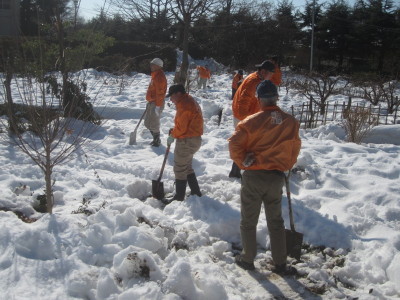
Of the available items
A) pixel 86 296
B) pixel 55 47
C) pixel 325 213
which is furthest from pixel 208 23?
pixel 86 296

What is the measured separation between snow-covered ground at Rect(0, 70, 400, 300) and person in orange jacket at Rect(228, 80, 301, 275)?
1.93 feet

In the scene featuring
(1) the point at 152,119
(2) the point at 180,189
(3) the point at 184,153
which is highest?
(1) the point at 152,119

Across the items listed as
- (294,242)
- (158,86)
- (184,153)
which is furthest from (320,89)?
(294,242)

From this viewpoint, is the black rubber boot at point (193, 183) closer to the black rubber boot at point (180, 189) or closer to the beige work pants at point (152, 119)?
the black rubber boot at point (180, 189)

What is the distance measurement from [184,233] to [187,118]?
144 cm

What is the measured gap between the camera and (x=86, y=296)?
2.86m

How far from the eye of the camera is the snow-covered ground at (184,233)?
9.82ft

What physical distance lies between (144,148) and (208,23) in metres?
25.6

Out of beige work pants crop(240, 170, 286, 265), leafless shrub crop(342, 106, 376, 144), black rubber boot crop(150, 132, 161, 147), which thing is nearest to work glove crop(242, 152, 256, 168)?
beige work pants crop(240, 170, 286, 265)

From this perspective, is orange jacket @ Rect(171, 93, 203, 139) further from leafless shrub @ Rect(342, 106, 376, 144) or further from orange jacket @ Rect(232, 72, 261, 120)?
leafless shrub @ Rect(342, 106, 376, 144)

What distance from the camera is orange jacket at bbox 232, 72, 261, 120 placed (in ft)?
17.2

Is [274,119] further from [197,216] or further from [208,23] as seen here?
[208,23]

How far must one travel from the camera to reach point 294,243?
3.88m

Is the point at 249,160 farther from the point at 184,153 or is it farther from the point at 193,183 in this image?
the point at 193,183
